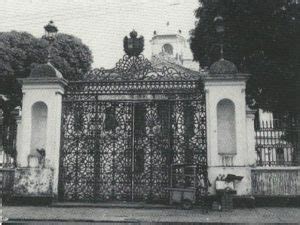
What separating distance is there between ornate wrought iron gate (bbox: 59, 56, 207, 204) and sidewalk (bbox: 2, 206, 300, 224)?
1.38 metres

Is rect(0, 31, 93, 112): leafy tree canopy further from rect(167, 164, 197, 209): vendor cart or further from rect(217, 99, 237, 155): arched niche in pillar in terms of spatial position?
rect(167, 164, 197, 209): vendor cart

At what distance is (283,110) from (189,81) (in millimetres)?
8813

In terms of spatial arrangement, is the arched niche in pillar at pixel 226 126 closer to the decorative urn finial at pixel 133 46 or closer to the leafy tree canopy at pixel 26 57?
the decorative urn finial at pixel 133 46

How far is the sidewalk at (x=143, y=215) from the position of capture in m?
9.82

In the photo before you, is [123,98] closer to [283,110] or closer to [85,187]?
[85,187]

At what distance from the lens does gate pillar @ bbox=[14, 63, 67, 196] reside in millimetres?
13047

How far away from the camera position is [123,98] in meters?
13.8

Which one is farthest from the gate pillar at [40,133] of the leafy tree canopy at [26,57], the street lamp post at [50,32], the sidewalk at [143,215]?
the leafy tree canopy at [26,57]

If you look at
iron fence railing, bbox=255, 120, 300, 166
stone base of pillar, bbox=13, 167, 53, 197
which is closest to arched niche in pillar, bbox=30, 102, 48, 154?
stone base of pillar, bbox=13, 167, 53, 197

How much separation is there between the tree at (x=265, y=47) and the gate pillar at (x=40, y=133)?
10.3 metres

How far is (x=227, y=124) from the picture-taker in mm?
13227

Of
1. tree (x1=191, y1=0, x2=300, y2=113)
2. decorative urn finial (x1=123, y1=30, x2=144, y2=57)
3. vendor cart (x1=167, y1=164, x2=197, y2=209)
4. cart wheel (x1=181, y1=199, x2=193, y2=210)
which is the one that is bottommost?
cart wheel (x1=181, y1=199, x2=193, y2=210)

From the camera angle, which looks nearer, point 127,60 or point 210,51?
point 127,60

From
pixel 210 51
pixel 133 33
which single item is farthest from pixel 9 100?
pixel 133 33
